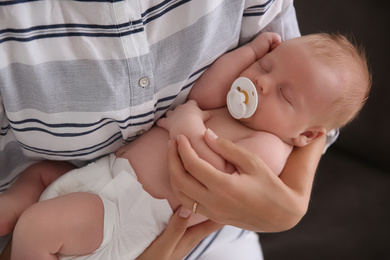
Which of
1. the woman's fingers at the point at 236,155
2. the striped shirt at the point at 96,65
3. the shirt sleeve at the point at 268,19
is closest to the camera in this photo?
the striped shirt at the point at 96,65

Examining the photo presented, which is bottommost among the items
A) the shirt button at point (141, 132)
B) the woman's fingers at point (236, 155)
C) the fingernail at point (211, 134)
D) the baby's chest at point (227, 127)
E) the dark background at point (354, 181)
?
the dark background at point (354, 181)

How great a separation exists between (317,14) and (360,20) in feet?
0.46

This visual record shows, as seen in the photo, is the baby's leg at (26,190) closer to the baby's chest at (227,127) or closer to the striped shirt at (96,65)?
the striped shirt at (96,65)

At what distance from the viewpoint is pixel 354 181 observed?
1472 millimetres

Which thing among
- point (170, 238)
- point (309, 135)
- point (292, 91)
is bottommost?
point (170, 238)

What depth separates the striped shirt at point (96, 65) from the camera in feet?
2.16

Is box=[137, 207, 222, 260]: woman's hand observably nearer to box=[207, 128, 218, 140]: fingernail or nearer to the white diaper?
the white diaper

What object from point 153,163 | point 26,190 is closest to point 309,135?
point 153,163

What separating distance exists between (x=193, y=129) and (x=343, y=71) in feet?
1.12

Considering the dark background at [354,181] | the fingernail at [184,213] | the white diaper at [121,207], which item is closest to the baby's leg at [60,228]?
the white diaper at [121,207]

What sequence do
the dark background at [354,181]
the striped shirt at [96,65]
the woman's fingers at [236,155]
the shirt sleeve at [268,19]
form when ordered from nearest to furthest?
1. the striped shirt at [96,65]
2. the woman's fingers at [236,155]
3. the shirt sleeve at [268,19]
4. the dark background at [354,181]

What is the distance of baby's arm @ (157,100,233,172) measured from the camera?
78cm

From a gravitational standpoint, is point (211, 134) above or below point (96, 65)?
below

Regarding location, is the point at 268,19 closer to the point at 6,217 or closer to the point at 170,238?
the point at 170,238
